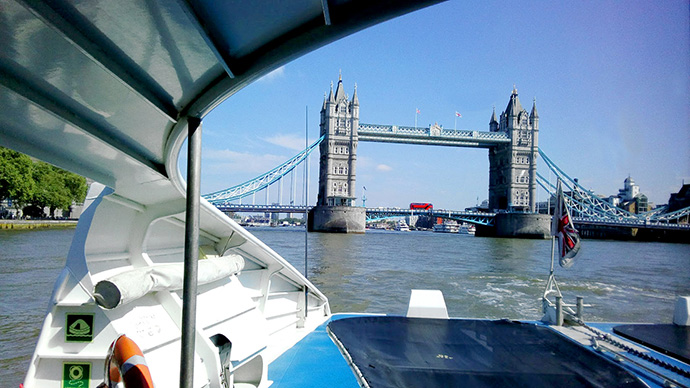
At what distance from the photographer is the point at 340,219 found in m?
36.8

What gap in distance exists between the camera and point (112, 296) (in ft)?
5.96

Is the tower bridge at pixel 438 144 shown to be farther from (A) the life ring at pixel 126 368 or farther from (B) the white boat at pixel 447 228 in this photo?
(A) the life ring at pixel 126 368

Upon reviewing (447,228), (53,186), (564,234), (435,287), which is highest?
(53,186)

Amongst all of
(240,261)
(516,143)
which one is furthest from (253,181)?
(240,261)

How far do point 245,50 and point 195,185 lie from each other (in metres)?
0.47

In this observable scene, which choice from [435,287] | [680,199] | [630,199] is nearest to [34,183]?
[435,287]

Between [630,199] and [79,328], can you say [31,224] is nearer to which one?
[79,328]

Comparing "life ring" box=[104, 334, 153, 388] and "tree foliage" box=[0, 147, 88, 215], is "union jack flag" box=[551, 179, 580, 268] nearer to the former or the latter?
"life ring" box=[104, 334, 153, 388]

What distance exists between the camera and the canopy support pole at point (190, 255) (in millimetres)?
1312

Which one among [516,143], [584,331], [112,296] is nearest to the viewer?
[112,296]

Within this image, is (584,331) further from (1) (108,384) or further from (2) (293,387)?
(1) (108,384)

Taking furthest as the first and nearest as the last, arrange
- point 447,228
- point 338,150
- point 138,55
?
point 447,228
point 338,150
point 138,55

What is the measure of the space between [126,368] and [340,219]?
35.6 metres

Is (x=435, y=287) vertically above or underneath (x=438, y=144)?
underneath
